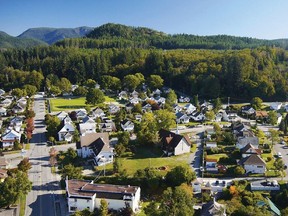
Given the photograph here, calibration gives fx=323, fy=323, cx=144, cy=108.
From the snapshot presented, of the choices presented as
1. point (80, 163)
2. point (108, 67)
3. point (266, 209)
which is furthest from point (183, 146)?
point (108, 67)

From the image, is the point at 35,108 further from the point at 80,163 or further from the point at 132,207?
the point at 132,207

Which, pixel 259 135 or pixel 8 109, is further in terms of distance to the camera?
pixel 8 109

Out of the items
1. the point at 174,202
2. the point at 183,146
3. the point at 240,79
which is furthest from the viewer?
the point at 240,79

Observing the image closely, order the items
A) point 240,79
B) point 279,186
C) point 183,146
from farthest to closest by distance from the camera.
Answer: point 240,79 < point 183,146 < point 279,186

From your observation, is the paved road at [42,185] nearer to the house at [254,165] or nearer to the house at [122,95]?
the house at [254,165]

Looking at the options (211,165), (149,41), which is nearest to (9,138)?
(211,165)

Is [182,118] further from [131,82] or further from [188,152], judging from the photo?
[131,82]

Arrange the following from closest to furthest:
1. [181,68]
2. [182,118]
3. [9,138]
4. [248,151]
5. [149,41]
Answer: [248,151]
[9,138]
[182,118]
[181,68]
[149,41]
